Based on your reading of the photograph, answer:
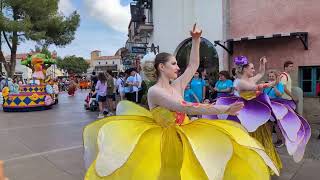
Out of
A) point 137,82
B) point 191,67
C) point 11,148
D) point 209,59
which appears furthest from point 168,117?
point 209,59

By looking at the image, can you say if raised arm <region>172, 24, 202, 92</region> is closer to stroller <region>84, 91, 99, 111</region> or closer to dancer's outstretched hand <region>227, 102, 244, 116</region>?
dancer's outstretched hand <region>227, 102, 244, 116</region>

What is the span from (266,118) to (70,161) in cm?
344

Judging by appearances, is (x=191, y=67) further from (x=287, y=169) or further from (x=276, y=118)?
(x=287, y=169)

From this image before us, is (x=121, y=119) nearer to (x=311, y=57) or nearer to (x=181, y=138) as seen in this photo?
(x=181, y=138)

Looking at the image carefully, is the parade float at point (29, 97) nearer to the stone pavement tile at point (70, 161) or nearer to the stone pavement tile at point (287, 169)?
the stone pavement tile at point (70, 161)

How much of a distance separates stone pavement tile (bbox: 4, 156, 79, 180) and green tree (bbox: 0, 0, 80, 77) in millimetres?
23713

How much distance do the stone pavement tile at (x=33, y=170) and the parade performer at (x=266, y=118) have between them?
253cm

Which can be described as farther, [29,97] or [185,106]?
[29,97]

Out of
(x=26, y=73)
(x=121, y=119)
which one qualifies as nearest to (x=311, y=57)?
(x=121, y=119)

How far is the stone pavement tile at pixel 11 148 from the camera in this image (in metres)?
7.86

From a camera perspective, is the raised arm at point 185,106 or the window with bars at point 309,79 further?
the window with bars at point 309,79

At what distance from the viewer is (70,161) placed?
7.16 meters

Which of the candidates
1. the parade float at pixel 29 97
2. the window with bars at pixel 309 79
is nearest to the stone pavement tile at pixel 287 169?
the window with bars at pixel 309 79

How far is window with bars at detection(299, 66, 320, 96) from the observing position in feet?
45.7
